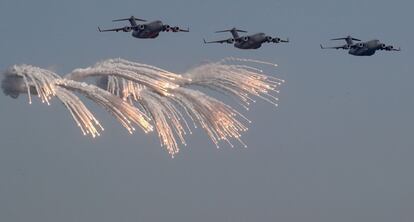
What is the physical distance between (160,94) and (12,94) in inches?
428

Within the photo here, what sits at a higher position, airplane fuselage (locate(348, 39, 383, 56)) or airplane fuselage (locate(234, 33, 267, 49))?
airplane fuselage (locate(234, 33, 267, 49))

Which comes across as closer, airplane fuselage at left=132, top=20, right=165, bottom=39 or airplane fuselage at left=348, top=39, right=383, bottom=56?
airplane fuselage at left=132, top=20, right=165, bottom=39

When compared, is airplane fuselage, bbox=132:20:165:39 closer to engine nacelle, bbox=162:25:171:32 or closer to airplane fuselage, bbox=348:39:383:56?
engine nacelle, bbox=162:25:171:32

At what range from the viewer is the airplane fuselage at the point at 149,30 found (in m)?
82.4

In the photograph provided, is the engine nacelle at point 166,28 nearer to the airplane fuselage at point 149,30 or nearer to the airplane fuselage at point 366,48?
the airplane fuselage at point 149,30

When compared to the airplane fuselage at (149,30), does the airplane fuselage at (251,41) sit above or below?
below

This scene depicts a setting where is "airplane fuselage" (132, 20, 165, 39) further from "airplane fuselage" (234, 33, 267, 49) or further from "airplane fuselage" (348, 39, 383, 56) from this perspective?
"airplane fuselage" (348, 39, 383, 56)

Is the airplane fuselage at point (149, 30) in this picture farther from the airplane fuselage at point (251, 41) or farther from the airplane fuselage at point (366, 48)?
the airplane fuselage at point (366, 48)

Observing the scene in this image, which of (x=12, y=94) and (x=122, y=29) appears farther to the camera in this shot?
(x=122, y=29)

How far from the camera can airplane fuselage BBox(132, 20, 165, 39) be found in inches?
3243

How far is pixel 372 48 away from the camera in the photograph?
304ft

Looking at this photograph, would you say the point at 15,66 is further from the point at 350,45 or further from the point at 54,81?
the point at 350,45

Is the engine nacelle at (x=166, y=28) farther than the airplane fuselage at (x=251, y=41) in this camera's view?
No

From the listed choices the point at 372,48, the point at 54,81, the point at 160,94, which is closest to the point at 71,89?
the point at 54,81
